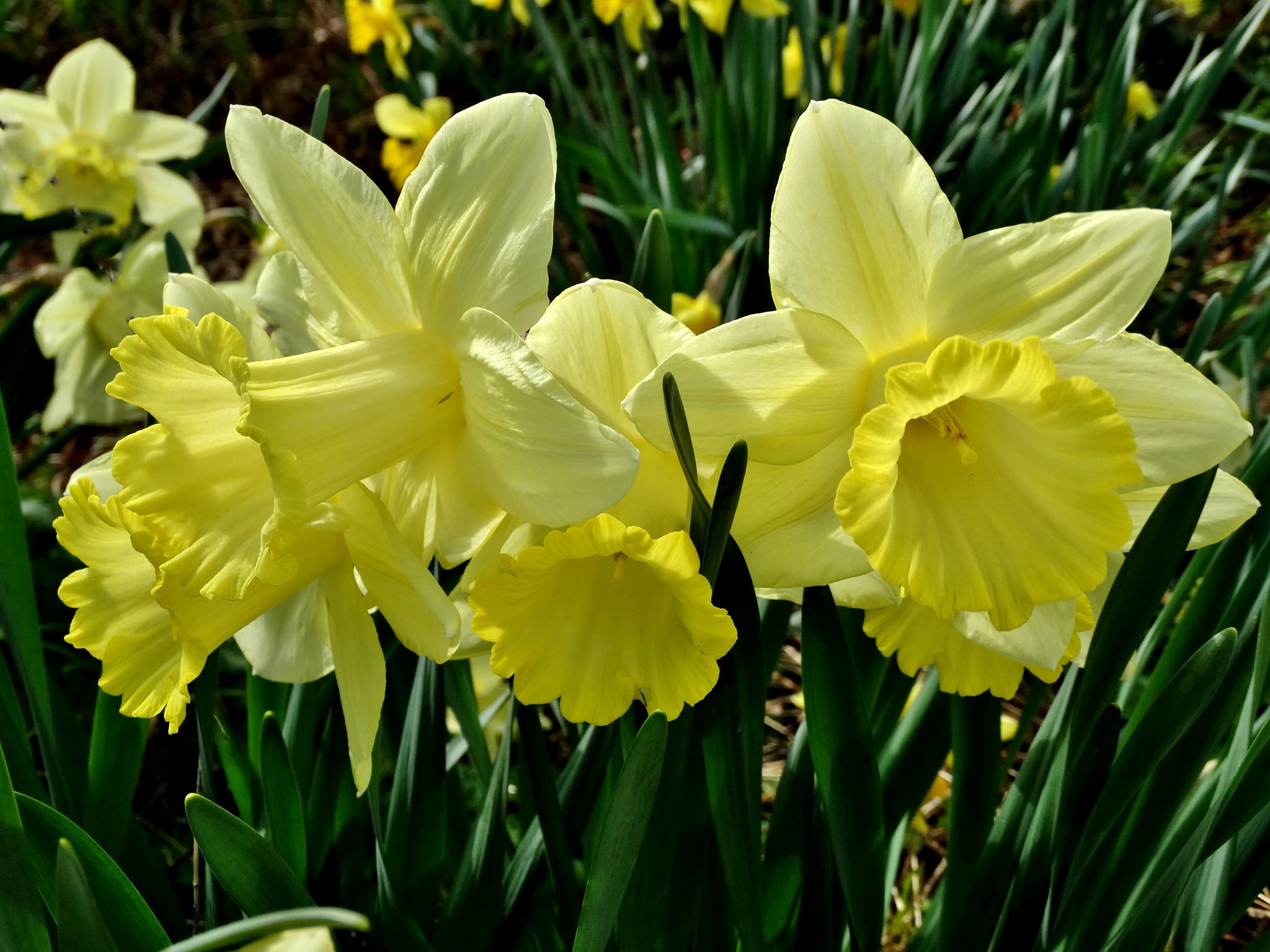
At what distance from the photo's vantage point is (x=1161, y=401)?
0.72 m

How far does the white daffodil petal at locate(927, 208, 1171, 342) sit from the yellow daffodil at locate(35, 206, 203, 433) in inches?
70.9

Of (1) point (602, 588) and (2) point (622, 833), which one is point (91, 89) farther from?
(2) point (622, 833)

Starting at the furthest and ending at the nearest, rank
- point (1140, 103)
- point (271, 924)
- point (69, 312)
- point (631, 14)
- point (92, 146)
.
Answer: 1. point (1140, 103)
2. point (631, 14)
3. point (92, 146)
4. point (69, 312)
5. point (271, 924)

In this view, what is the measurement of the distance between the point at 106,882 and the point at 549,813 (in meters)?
0.36

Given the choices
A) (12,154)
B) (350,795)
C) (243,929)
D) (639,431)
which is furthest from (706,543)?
(12,154)

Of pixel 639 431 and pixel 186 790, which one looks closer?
pixel 639 431

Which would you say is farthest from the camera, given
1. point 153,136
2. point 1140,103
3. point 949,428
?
point 1140,103

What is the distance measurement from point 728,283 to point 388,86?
2792 millimetres

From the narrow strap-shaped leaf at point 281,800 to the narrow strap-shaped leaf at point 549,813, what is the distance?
0.23m

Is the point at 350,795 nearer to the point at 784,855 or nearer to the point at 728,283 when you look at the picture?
the point at 784,855

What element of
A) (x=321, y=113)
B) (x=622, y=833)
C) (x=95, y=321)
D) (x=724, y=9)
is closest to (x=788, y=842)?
(x=622, y=833)

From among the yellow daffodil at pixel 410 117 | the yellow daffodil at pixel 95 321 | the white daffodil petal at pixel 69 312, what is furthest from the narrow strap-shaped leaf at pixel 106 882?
the yellow daffodil at pixel 410 117

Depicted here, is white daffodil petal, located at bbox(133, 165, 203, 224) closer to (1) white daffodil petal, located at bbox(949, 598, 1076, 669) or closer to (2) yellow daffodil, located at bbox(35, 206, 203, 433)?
(2) yellow daffodil, located at bbox(35, 206, 203, 433)

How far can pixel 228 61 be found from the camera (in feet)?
16.6
